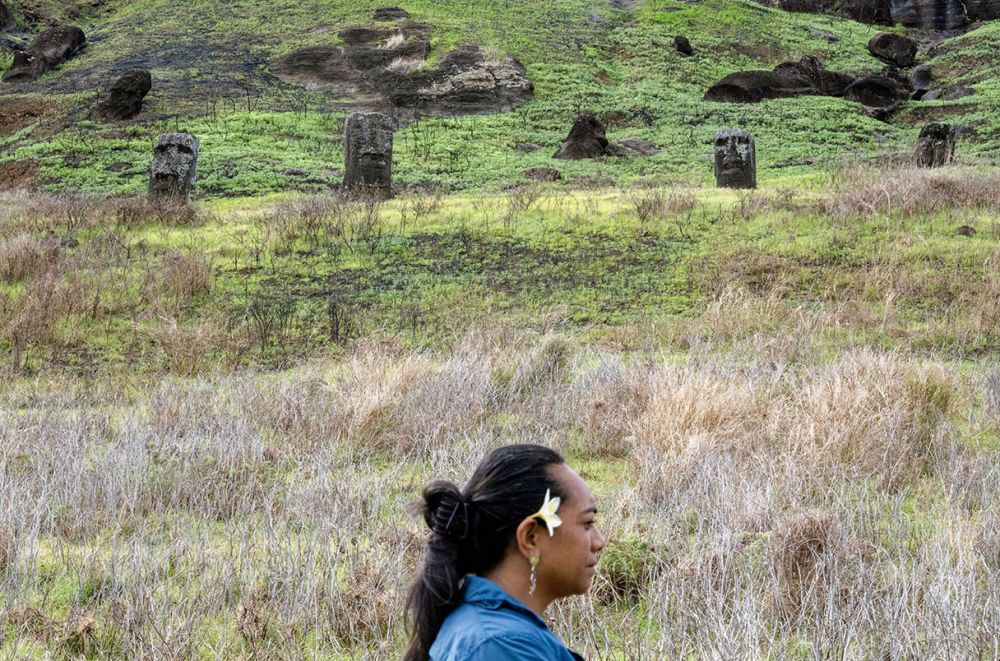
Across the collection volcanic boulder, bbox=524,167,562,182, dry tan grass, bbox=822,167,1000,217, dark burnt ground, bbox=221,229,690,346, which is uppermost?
dry tan grass, bbox=822,167,1000,217

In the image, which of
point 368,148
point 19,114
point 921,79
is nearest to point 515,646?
point 368,148

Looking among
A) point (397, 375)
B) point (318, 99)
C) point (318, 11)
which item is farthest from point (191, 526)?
point (318, 11)

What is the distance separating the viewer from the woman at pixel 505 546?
2588mm

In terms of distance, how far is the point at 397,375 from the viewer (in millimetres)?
8625

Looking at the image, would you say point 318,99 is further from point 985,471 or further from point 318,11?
point 985,471

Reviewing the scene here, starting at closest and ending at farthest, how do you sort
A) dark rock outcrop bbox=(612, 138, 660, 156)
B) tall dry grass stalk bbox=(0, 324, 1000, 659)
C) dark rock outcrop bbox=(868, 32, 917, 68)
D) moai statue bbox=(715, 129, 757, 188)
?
tall dry grass stalk bbox=(0, 324, 1000, 659) → moai statue bbox=(715, 129, 757, 188) → dark rock outcrop bbox=(612, 138, 660, 156) → dark rock outcrop bbox=(868, 32, 917, 68)

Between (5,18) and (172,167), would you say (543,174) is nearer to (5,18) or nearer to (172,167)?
A: (172,167)

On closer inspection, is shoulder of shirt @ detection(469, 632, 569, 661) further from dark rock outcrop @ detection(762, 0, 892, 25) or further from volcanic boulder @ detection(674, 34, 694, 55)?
dark rock outcrop @ detection(762, 0, 892, 25)

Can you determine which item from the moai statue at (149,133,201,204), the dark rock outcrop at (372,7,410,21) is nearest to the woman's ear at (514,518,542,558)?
the moai statue at (149,133,201,204)

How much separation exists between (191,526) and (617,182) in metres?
17.7

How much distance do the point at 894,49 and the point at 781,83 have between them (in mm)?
11778

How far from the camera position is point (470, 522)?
2.65 m

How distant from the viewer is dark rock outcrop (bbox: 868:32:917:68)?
45.1 m

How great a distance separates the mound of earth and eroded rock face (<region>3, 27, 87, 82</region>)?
9.95m
